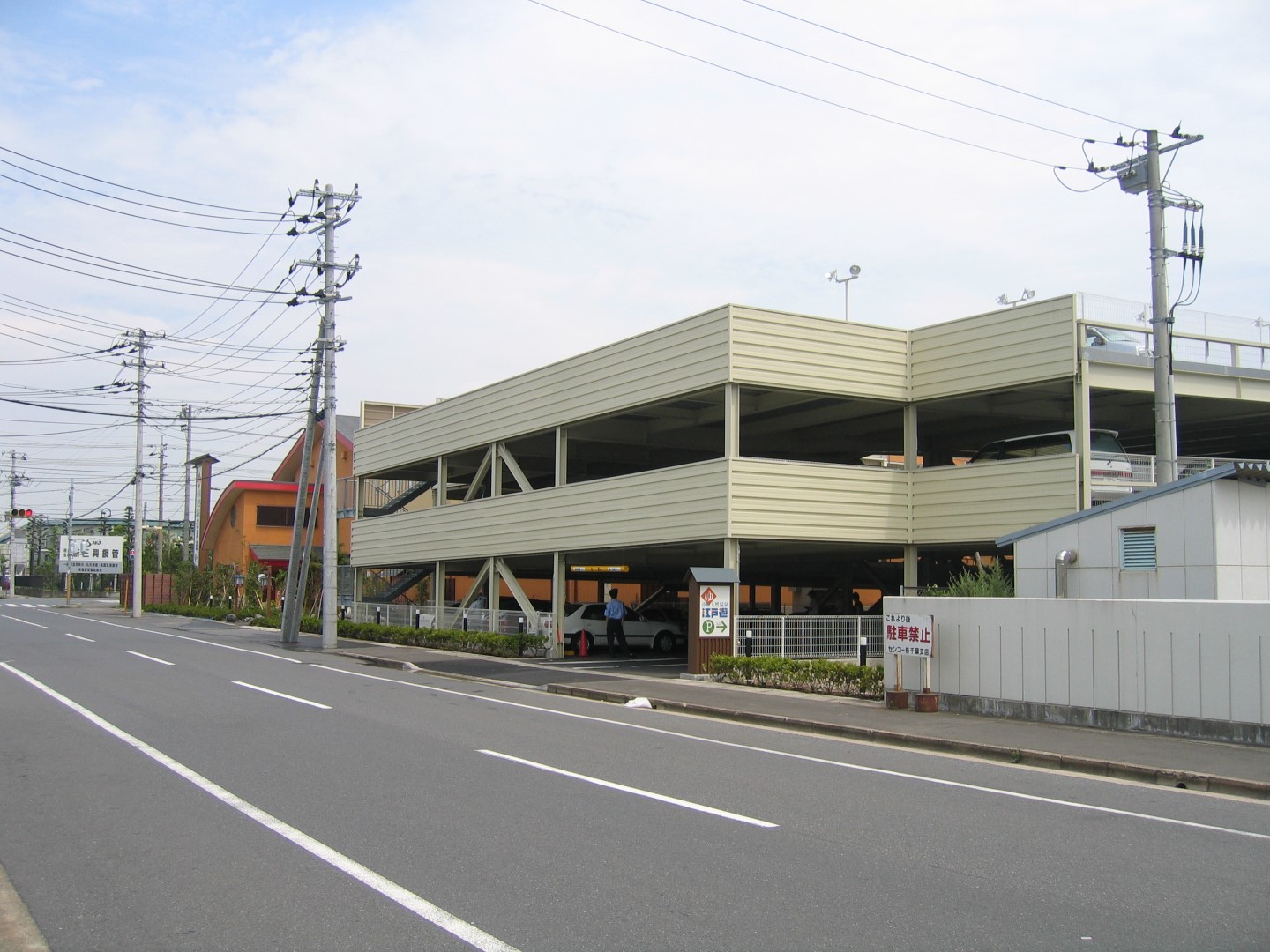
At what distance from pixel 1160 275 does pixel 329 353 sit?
22.0 metres

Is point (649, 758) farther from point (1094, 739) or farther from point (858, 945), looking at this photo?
point (858, 945)

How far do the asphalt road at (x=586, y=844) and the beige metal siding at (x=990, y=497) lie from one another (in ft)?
38.4

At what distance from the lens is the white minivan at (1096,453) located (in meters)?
23.0

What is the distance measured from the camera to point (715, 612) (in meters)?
22.5

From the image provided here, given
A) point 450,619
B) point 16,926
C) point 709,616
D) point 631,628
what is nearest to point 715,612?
point 709,616

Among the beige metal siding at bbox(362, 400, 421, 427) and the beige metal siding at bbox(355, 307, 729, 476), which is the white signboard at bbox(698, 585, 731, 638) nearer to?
the beige metal siding at bbox(355, 307, 729, 476)

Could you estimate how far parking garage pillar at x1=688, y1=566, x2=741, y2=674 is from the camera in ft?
73.3

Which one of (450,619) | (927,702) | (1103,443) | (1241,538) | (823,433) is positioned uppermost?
(823,433)

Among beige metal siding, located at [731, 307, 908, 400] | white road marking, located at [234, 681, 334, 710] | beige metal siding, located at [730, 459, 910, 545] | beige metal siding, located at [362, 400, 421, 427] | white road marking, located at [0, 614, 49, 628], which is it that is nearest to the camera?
white road marking, located at [234, 681, 334, 710]

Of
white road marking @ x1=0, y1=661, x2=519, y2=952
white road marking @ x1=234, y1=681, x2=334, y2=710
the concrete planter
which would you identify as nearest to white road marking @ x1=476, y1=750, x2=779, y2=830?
white road marking @ x1=0, y1=661, x2=519, y2=952

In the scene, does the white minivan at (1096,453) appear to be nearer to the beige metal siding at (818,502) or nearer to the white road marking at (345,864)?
the beige metal siding at (818,502)

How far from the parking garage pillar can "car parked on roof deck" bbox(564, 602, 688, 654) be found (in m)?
8.16

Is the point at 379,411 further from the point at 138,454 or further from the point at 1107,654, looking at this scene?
the point at 1107,654

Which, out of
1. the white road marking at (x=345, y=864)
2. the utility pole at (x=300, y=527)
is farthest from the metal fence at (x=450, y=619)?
the white road marking at (x=345, y=864)
